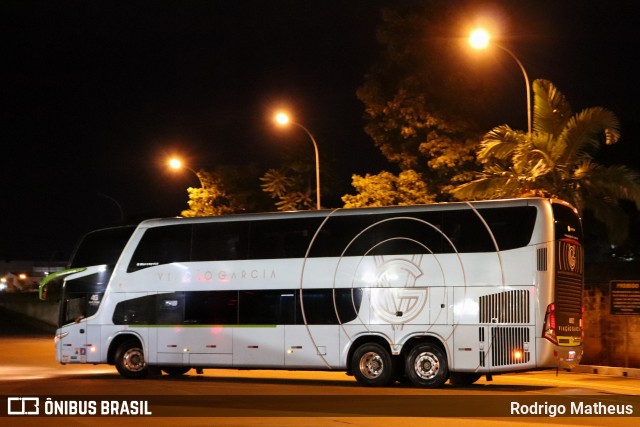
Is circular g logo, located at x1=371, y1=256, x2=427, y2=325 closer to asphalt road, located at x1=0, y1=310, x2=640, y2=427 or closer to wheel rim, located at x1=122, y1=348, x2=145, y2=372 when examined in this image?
asphalt road, located at x1=0, y1=310, x2=640, y2=427

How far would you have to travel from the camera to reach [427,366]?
21.1 m

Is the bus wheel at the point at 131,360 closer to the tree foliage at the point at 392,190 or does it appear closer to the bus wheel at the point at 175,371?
the bus wheel at the point at 175,371

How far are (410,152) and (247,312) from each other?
11.2 metres

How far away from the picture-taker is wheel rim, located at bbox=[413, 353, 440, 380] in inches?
826

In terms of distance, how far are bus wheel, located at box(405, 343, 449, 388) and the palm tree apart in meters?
6.69

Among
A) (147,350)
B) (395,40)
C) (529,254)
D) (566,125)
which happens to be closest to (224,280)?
(147,350)

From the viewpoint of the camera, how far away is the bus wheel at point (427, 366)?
2088 cm

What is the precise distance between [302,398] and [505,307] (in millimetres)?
4438

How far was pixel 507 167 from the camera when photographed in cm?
2962

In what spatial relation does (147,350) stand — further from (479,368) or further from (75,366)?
(479,368)

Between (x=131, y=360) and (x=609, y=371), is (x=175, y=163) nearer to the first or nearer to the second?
(x=131, y=360)

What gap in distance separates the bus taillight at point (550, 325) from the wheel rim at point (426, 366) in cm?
238

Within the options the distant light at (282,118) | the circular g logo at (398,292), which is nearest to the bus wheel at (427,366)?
the circular g logo at (398,292)

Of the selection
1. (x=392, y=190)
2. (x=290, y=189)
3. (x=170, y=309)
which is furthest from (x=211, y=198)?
(x=170, y=309)
